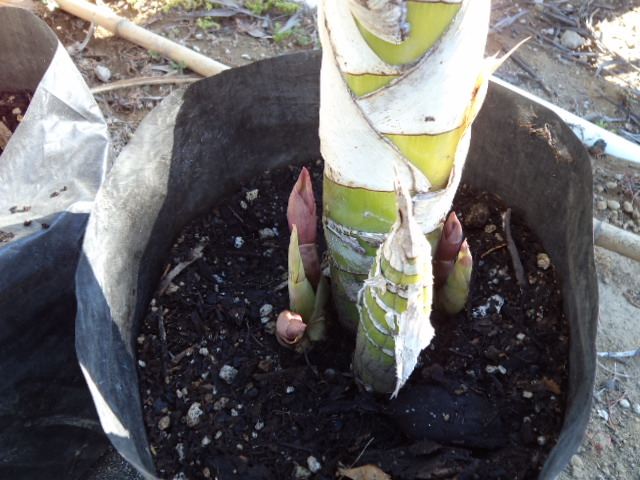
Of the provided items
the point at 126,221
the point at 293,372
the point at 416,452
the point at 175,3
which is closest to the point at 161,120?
the point at 126,221

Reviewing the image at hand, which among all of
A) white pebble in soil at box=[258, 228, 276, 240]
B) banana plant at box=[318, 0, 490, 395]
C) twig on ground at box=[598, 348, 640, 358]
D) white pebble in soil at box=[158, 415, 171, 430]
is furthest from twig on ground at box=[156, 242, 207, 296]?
twig on ground at box=[598, 348, 640, 358]

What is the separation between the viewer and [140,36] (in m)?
1.70

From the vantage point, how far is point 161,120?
90 cm

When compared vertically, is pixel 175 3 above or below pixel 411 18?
below

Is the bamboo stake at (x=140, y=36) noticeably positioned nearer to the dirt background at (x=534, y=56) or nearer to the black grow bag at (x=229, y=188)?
the dirt background at (x=534, y=56)

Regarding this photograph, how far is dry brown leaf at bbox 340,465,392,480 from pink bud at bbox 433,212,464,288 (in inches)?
12.0

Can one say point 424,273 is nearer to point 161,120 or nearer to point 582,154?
point 582,154

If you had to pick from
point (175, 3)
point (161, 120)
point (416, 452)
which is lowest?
point (416, 452)

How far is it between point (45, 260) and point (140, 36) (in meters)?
1.02

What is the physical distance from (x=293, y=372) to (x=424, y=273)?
1.23ft

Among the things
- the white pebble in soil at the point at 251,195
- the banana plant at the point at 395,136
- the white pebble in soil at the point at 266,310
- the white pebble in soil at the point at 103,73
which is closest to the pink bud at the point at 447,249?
the banana plant at the point at 395,136

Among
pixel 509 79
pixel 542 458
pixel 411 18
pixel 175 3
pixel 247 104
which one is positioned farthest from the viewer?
pixel 175 3

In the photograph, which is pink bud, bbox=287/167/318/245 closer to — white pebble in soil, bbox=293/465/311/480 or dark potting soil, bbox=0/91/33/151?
white pebble in soil, bbox=293/465/311/480

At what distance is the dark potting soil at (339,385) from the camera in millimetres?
804
